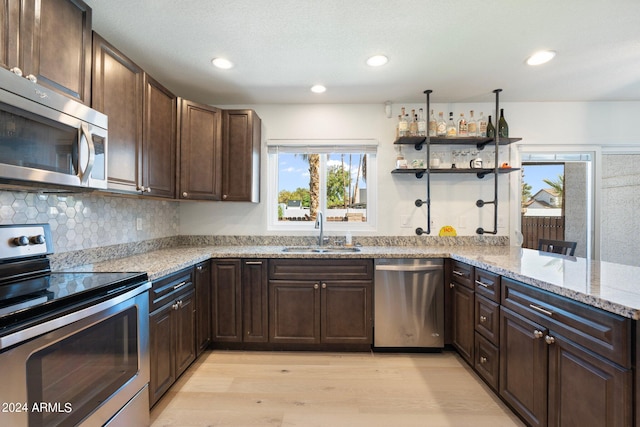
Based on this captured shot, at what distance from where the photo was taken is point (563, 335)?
4.30ft

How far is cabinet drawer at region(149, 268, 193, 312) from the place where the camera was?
170cm

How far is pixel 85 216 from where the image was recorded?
1.95m

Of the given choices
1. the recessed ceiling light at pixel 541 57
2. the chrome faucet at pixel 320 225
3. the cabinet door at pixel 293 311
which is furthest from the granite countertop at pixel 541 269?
the recessed ceiling light at pixel 541 57

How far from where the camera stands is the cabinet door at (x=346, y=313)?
250 centimetres

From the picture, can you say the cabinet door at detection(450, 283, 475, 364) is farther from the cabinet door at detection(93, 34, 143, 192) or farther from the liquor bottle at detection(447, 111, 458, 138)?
the cabinet door at detection(93, 34, 143, 192)

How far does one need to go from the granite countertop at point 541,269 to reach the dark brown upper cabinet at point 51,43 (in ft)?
3.48

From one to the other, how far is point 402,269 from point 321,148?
1532mm

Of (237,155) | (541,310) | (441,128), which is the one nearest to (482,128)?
(441,128)

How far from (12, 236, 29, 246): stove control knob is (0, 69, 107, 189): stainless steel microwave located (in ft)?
1.30

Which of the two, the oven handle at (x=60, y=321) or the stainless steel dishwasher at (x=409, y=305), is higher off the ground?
the oven handle at (x=60, y=321)

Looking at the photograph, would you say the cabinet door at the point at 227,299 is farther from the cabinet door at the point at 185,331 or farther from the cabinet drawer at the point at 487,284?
the cabinet drawer at the point at 487,284

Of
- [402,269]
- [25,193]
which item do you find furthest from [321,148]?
[25,193]

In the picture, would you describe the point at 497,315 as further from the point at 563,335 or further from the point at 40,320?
the point at 40,320

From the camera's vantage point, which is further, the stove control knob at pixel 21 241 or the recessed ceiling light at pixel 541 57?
the recessed ceiling light at pixel 541 57
